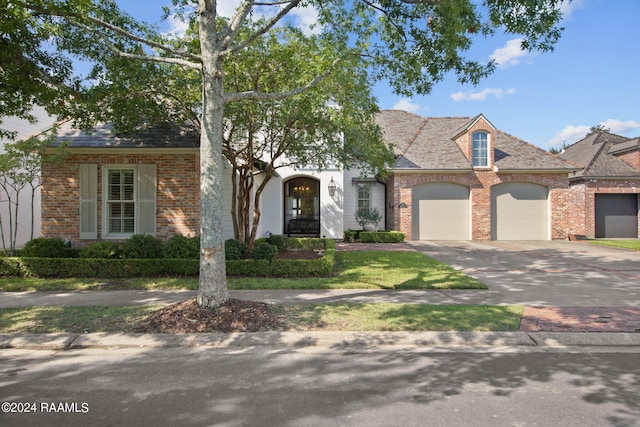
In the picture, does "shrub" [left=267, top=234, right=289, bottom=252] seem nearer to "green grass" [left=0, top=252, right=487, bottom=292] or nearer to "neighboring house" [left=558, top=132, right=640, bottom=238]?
"green grass" [left=0, top=252, right=487, bottom=292]

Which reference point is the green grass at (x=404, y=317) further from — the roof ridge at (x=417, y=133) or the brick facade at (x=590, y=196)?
the brick facade at (x=590, y=196)

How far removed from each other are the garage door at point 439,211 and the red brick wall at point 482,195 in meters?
0.39

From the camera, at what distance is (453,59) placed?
6.99 metres

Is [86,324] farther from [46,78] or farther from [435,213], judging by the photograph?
[435,213]

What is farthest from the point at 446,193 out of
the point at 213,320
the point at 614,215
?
the point at 213,320

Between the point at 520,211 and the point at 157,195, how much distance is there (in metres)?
17.4

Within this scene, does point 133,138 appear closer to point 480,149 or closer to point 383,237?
point 383,237

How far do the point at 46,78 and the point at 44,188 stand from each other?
3.75 metres

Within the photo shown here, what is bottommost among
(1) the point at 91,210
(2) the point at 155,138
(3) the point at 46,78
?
(1) the point at 91,210

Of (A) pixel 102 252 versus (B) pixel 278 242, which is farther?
(B) pixel 278 242

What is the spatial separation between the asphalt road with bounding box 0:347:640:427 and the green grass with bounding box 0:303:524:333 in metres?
0.62

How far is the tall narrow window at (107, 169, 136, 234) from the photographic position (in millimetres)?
11086

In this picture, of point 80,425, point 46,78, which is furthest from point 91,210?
point 80,425

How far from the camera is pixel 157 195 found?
1091cm
